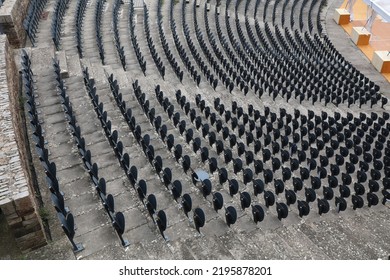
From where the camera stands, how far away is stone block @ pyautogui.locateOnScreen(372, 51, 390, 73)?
1762 centimetres

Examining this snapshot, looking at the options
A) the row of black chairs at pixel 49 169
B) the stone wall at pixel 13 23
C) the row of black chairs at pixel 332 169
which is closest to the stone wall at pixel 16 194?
the row of black chairs at pixel 49 169

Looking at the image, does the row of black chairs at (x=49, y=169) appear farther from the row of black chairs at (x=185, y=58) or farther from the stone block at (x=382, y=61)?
the stone block at (x=382, y=61)

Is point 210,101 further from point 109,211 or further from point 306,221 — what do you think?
point 109,211

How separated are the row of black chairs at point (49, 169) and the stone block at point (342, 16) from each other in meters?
18.3

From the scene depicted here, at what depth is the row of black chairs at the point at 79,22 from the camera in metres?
14.4

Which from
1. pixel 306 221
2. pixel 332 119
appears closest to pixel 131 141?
pixel 306 221

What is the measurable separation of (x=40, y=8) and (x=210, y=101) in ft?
32.7

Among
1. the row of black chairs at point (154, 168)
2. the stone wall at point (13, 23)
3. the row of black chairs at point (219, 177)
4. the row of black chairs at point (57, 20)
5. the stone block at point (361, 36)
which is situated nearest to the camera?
the row of black chairs at point (154, 168)

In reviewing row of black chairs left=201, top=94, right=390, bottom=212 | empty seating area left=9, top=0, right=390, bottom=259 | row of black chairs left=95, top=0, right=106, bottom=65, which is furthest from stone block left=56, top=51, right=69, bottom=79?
row of black chairs left=201, top=94, right=390, bottom=212

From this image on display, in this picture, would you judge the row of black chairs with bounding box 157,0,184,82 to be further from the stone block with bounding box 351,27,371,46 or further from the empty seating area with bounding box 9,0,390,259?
the stone block with bounding box 351,27,371,46

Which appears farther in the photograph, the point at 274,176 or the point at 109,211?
the point at 274,176

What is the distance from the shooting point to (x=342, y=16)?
22.6 metres

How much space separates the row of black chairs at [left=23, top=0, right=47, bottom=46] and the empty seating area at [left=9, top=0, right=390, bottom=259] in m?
0.11

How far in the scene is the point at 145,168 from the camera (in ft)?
28.9
